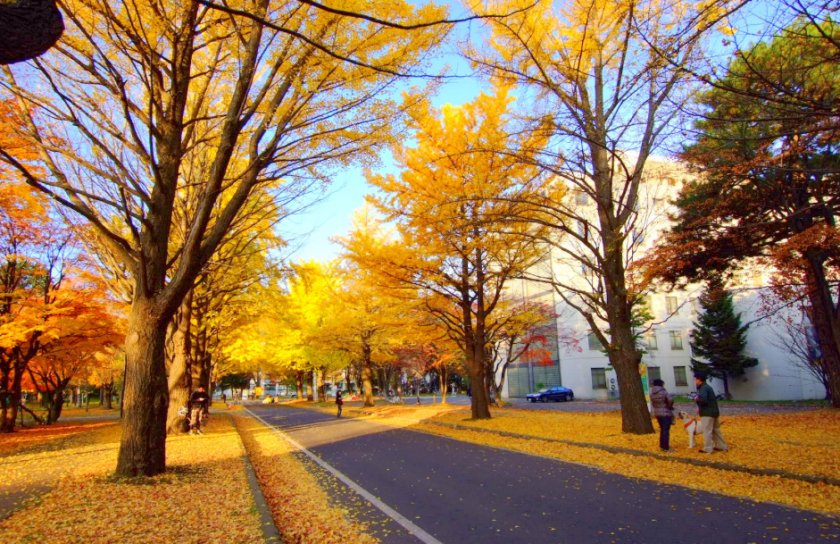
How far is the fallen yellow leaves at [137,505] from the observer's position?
4848 mm

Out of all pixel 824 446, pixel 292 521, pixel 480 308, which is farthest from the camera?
pixel 480 308

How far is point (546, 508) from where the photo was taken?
6086mm

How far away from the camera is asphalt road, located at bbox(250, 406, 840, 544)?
16.4ft

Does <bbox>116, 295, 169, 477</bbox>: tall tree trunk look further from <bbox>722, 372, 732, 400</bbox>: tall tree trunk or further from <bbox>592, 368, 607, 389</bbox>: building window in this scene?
<bbox>592, 368, 607, 389</bbox>: building window

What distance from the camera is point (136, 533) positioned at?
4.85 metres

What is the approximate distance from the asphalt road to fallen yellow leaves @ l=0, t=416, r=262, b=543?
1.58 m

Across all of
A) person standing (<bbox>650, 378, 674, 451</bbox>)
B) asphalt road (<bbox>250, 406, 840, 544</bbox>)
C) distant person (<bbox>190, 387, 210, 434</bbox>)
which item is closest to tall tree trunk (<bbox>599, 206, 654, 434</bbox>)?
person standing (<bbox>650, 378, 674, 451</bbox>)

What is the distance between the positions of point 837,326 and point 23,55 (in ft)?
71.2

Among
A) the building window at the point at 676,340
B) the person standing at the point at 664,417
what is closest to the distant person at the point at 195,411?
the person standing at the point at 664,417

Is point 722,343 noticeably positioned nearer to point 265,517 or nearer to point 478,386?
point 478,386

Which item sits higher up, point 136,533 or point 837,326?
point 837,326

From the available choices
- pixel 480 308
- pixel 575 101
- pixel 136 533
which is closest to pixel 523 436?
pixel 480 308

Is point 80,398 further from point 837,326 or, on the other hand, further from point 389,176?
point 837,326

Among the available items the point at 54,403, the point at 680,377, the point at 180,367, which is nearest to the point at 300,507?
the point at 180,367
